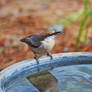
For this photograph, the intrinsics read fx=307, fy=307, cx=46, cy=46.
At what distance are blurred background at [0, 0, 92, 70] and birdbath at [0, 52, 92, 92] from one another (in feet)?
3.55

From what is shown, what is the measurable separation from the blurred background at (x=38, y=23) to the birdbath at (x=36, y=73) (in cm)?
108

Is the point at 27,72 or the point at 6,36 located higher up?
the point at 27,72

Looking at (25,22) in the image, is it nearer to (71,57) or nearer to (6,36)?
(6,36)

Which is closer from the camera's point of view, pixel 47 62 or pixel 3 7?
pixel 47 62

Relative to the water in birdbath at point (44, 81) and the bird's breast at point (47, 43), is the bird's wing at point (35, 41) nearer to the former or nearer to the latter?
the bird's breast at point (47, 43)

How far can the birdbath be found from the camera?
2.28 m

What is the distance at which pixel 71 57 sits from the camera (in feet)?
8.59

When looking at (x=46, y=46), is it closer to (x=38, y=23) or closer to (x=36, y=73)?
(x=36, y=73)

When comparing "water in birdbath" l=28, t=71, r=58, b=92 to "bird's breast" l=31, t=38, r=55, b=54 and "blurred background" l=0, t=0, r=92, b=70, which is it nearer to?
"bird's breast" l=31, t=38, r=55, b=54

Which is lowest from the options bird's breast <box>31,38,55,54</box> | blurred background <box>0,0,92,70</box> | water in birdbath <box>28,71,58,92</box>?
blurred background <box>0,0,92,70</box>

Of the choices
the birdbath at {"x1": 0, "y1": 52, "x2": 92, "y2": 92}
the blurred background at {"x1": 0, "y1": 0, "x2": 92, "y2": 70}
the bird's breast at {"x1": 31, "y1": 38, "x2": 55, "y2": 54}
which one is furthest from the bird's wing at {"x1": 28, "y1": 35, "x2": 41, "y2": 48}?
the blurred background at {"x1": 0, "y1": 0, "x2": 92, "y2": 70}

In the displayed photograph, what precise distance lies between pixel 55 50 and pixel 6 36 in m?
0.94

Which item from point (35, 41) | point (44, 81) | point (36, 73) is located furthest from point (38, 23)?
point (44, 81)

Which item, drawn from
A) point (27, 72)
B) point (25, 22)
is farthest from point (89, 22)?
point (27, 72)
